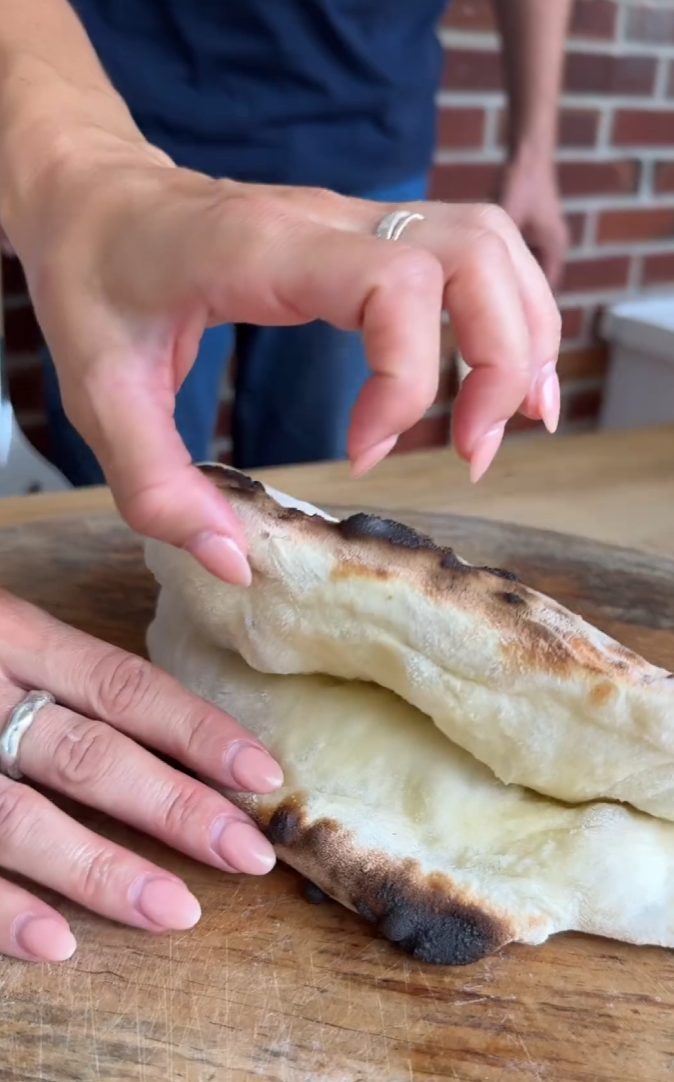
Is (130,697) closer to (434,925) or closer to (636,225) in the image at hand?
(434,925)

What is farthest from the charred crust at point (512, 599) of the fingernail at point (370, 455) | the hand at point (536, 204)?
the hand at point (536, 204)

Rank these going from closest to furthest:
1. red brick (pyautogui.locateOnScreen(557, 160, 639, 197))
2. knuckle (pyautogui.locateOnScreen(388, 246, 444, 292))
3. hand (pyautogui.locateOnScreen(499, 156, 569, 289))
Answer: knuckle (pyautogui.locateOnScreen(388, 246, 444, 292)) < hand (pyautogui.locateOnScreen(499, 156, 569, 289)) < red brick (pyautogui.locateOnScreen(557, 160, 639, 197))

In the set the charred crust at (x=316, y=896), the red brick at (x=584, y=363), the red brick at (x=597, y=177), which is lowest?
the red brick at (x=584, y=363)

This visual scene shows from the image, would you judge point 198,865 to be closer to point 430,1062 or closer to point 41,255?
point 430,1062

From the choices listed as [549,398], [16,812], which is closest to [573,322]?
[549,398]

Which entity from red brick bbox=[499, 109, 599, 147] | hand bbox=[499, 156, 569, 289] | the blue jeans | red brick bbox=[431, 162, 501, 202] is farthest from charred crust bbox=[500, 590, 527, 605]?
red brick bbox=[499, 109, 599, 147]

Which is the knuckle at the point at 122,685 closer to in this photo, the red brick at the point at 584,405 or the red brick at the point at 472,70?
the red brick at the point at 472,70

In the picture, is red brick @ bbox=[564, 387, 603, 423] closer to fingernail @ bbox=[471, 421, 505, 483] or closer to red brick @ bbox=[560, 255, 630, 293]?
red brick @ bbox=[560, 255, 630, 293]
